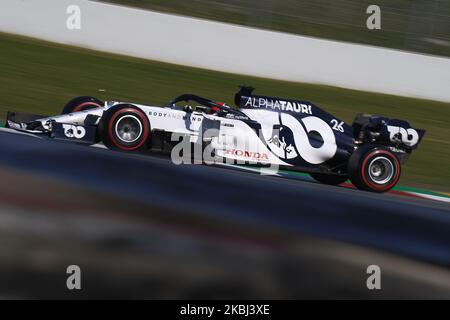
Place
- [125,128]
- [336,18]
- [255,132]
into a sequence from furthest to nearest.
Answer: [336,18] → [255,132] → [125,128]

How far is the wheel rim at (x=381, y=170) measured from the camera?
8.15 m

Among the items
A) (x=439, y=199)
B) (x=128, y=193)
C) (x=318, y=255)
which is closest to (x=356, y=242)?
(x=318, y=255)

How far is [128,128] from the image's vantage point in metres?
7.37

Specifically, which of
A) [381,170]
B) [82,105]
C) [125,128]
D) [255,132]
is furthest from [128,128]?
[381,170]

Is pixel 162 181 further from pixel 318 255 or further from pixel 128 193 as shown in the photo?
pixel 318 255

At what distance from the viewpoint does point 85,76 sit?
13641 mm

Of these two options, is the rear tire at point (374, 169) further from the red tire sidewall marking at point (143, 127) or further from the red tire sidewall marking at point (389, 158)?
the red tire sidewall marking at point (143, 127)

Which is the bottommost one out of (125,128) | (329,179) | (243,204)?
(243,204)

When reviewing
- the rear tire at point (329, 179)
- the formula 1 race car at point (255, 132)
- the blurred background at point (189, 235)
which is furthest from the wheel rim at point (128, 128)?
the rear tire at point (329, 179)

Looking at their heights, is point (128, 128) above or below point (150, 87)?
below

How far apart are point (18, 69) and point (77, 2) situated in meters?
1.85

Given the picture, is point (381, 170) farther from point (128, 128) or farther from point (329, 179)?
point (128, 128)

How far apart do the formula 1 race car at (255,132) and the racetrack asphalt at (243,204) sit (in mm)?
1326

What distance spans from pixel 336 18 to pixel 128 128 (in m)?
9.09
